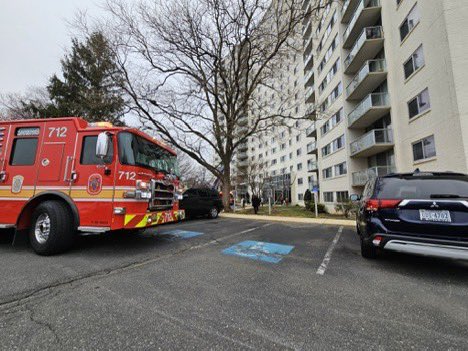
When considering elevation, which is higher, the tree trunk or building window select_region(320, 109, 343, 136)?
building window select_region(320, 109, 343, 136)

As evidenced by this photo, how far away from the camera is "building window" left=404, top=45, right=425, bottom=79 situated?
12927mm

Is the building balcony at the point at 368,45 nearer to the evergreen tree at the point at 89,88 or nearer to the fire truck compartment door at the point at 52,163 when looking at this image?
the evergreen tree at the point at 89,88

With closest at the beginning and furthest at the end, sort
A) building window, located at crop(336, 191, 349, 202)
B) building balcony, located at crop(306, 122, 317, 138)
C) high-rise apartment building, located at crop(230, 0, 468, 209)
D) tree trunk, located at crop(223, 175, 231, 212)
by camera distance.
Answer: high-rise apartment building, located at crop(230, 0, 468, 209) → tree trunk, located at crop(223, 175, 231, 212) → building window, located at crop(336, 191, 349, 202) → building balcony, located at crop(306, 122, 317, 138)

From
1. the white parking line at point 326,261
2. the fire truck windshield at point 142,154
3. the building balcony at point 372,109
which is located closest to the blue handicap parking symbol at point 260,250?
the white parking line at point 326,261

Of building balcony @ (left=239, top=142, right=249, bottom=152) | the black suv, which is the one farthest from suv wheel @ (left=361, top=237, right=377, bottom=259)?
building balcony @ (left=239, top=142, right=249, bottom=152)

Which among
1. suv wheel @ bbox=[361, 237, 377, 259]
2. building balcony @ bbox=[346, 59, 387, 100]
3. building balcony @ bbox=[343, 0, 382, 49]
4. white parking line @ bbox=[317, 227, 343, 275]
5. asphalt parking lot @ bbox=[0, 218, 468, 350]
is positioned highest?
building balcony @ bbox=[343, 0, 382, 49]

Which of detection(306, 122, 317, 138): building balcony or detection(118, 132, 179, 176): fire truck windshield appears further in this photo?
detection(306, 122, 317, 138): building balcony

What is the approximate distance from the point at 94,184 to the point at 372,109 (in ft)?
61.2

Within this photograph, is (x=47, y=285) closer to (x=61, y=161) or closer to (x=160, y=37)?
(x=61, y=161)

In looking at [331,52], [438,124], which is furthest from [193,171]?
[438,124]

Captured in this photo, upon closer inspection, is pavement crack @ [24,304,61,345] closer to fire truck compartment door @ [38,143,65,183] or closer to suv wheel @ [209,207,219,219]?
fire truck compartment door @ [38,143,65,183]

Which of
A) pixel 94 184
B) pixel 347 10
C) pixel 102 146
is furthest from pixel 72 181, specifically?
pixel 347 10

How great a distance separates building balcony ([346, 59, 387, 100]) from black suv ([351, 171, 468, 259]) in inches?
645

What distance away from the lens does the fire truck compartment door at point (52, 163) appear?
490 cm
